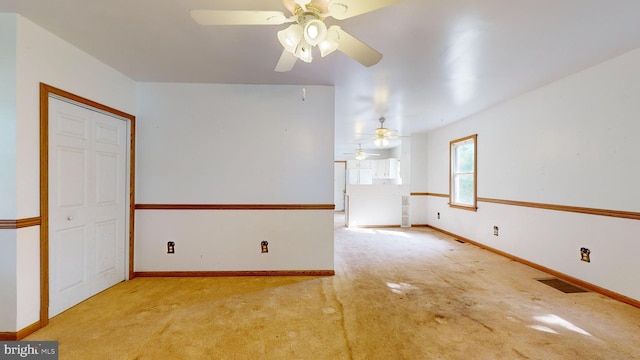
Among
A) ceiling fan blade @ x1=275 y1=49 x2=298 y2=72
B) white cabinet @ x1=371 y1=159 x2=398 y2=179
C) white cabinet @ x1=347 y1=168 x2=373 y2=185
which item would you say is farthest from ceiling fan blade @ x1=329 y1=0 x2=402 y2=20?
white cabinet @ x1=347 y1=168 x2=373 y2=185

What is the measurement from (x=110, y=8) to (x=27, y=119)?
3.51 feet

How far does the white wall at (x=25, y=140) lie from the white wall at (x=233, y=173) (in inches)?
42.7

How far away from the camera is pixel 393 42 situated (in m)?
2.32

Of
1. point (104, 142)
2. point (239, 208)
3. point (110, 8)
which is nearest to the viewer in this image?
point (110, 8)

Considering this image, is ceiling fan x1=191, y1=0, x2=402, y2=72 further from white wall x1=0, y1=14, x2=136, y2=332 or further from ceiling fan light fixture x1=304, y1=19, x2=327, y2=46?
white wall x1=0, y1=14, x2=136, y2=332

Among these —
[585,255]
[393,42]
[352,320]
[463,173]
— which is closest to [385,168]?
[463,173]

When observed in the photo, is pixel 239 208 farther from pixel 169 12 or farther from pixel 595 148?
pixel 595 148

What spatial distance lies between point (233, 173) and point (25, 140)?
1.75 m

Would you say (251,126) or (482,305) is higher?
(251,126)

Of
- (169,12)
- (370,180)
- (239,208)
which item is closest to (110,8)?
(169,12)

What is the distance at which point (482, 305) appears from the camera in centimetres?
251

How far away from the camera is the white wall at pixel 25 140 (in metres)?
1.97

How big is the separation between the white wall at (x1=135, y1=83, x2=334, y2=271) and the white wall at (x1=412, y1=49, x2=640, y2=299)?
2723 millimetres

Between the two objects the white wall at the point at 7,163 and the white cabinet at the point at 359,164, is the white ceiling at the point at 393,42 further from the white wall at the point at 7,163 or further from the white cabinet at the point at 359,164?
the white cabinet at the point at 359,164
